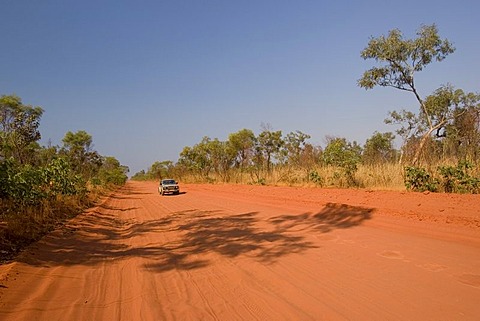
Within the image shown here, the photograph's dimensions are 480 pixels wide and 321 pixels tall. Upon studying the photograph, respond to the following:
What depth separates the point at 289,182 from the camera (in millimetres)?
23438

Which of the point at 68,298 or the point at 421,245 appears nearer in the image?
the point at 68,298

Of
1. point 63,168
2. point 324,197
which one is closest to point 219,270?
point 324,197

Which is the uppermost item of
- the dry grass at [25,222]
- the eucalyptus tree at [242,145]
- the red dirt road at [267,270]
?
the eucalyptus tree at [242,145]

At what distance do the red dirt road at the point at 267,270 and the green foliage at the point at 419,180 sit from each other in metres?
1.66

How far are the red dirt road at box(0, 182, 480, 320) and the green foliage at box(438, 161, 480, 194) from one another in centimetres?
135

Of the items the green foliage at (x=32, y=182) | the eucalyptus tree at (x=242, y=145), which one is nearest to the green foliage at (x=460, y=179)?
the green foliage at (x=32, y=182)

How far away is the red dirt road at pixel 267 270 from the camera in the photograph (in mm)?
3854

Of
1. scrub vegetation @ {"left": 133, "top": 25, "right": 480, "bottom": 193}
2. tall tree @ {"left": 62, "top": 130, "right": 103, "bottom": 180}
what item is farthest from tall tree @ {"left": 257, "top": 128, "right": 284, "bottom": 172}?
tall tree @ {"left": 62, "top": 130, "right": 103, "bottom": 180}

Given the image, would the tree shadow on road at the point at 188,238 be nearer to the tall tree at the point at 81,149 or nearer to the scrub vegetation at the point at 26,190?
the scrub vegetation at the point at 26,190

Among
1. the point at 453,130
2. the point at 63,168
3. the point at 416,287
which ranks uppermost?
the point at 453,130

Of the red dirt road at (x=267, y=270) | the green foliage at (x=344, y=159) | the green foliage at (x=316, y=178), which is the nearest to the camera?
the red dirt road at (x=267, y=270)

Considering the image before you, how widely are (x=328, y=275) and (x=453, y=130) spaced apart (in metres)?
18.7

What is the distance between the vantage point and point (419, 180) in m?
11.9

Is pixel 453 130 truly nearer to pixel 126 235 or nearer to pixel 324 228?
pixel 324 228
